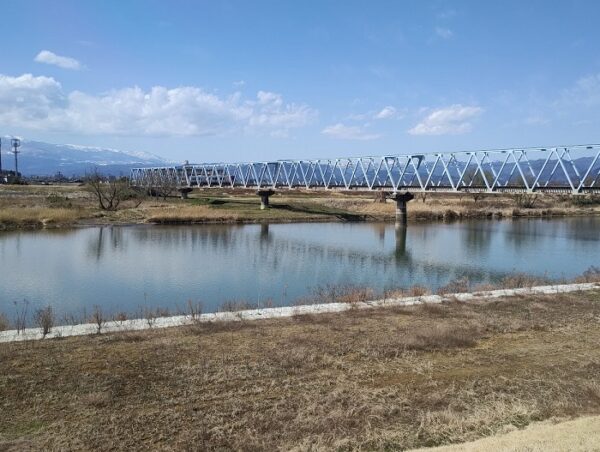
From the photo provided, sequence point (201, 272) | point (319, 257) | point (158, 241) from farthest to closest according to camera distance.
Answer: point (158, 241)
point (319, 257)
point (201, 272)

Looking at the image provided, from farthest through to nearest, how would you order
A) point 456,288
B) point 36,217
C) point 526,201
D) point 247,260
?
point 526,201, point 36,217, point 247,260, point 456,288

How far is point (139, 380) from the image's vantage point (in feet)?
28.2

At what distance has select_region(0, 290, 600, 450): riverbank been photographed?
6.86 meters

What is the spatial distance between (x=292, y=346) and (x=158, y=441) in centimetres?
423

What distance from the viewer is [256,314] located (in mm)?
13414

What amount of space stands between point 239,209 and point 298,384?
5793cm

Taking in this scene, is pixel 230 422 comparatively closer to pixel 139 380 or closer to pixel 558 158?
pixel 139 380

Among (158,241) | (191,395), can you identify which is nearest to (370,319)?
(191,395)

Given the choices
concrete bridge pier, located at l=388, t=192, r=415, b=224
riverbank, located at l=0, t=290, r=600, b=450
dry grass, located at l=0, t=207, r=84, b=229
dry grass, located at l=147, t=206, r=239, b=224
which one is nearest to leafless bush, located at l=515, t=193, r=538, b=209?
concrete bridge pier, located at l=388, t=192, r=415, b=224

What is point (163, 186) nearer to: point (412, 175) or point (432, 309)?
point (412, 175)

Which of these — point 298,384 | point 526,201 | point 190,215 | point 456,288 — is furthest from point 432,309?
point 526,201

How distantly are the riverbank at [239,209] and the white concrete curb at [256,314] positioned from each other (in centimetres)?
3683

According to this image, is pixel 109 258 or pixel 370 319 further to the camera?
pixel 109 258

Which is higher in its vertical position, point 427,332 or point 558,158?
point 558,158
